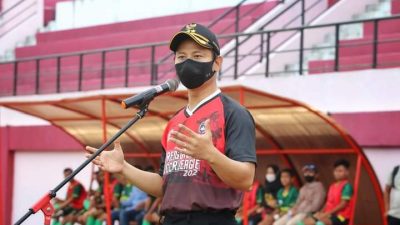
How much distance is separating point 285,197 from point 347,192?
111 cm

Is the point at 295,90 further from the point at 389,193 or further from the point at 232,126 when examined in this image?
the point at 232,126

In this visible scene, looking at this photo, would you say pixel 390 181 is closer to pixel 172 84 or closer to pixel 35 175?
pixel 172 84

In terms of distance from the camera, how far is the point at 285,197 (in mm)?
11828

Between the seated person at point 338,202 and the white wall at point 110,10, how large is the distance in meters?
8.70

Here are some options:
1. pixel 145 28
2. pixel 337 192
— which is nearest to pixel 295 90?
pixel 337 192

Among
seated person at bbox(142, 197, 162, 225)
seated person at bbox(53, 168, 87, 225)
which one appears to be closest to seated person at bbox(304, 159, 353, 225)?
seated person at bbox(142, 197, 162, 225)

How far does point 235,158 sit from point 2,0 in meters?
19.9

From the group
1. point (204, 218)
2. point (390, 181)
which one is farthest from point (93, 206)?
point (204, 218)

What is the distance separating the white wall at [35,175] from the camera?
1673 centimetres

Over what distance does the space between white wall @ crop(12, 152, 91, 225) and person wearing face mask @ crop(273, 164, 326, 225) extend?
19.2ft

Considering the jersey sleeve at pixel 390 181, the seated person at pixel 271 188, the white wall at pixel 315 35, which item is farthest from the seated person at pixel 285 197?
the white wall at pixel 315 35

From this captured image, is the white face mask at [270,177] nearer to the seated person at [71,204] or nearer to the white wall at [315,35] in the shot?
the white wall at [315,35]

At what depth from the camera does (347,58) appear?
1301cm

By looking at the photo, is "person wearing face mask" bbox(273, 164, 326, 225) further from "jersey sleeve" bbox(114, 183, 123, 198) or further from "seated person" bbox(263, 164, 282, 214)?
"jersey sleeve" bbox(114, 183, 123, 198)
